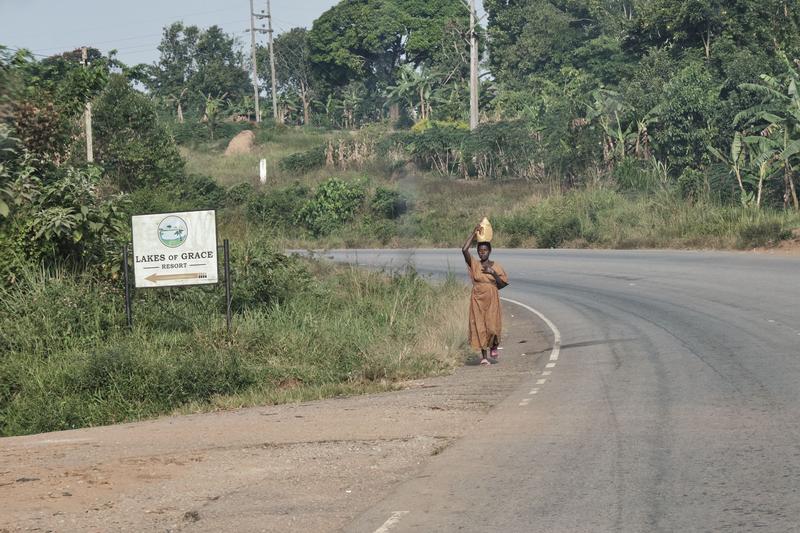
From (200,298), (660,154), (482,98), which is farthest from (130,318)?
(482,98)

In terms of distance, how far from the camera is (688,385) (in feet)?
43.3

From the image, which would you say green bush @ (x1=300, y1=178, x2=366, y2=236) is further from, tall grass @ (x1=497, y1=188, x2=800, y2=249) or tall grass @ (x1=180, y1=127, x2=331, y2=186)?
tall grass @ (x1=180, y1=127, x2=331, y2=186)

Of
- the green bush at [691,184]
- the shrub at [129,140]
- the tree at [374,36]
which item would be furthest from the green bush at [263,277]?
the tree at [374,36]

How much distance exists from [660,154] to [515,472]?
3787cm

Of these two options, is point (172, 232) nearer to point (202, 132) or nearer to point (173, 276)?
point (173, 276)

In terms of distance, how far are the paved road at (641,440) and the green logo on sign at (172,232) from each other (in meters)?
6.13

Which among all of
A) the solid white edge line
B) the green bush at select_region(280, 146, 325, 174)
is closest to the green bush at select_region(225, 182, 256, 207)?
the green bush at select_region(280, 146, 325, 174)

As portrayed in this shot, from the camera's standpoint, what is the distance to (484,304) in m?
16.3

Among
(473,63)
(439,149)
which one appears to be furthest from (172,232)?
(439,149)

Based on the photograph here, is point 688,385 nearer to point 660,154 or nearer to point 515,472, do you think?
point 515,472

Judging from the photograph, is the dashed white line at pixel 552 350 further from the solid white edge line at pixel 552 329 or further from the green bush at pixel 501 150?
the green bush at pixel 501 150

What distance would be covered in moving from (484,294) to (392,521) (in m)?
8.69

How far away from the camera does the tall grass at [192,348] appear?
15.4 metres

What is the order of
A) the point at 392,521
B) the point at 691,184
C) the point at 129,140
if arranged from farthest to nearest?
1. the point at 691,184
2. the point at 129,140
3. the point at 392,521
